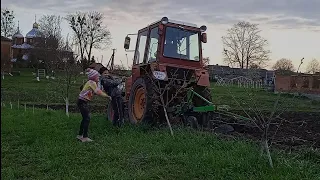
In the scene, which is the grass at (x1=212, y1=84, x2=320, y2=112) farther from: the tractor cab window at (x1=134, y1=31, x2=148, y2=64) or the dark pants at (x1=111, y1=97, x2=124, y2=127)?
the dark pants at (x1=111, y1=97, x2=124, y2=127)

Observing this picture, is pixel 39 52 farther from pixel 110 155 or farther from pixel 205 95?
pixel 110 155

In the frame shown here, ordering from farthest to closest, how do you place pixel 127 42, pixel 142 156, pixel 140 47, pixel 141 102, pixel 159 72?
pixel 140 47, pixel 127 42, pixel 141 102, pixel 159 72, pixel 142 156

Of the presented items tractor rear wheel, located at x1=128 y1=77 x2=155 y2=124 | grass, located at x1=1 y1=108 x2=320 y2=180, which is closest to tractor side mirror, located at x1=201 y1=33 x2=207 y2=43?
tractor rear wheel, located at x1=128 y1=77 x2=155 y2=124

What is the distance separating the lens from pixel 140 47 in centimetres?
1189

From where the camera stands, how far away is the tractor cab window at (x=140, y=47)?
1161 cm

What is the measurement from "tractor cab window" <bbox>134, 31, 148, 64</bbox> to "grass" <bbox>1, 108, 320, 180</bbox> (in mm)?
3282

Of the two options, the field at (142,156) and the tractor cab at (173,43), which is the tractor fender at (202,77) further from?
the field at (142,156)

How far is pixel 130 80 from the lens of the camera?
12.0 meters

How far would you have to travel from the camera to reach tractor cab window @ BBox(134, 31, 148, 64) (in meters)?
11.6

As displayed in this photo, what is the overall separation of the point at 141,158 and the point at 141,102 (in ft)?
15.9

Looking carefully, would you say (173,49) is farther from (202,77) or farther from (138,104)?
(138,104)

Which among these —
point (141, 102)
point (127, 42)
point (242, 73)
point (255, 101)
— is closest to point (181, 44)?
point (127, 42)

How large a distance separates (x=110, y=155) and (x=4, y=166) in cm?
151

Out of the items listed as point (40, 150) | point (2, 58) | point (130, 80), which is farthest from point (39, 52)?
point (2, 58)
